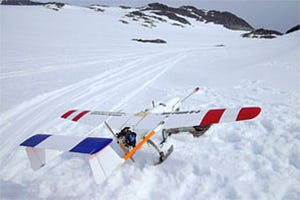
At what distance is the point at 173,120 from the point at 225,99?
6626mm

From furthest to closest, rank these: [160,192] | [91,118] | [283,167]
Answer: [91,118]
[283,167]
[160,192]

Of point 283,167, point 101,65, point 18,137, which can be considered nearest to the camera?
point 283,167

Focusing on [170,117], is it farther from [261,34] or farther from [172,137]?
[261,34]

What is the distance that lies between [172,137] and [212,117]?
279 cm

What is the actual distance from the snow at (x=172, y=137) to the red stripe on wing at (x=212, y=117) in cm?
136

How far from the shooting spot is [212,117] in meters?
6.91

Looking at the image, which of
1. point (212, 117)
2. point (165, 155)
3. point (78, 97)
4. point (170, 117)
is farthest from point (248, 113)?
point (78, 97)

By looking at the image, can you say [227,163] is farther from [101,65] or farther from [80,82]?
[101,65]

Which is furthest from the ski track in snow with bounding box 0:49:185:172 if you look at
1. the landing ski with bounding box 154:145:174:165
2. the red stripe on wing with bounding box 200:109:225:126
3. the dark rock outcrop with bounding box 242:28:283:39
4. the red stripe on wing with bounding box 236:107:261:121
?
the dark rock outcrop with bounding box 242:28:283:39

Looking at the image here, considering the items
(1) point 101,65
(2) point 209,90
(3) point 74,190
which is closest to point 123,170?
(3) point 74,190

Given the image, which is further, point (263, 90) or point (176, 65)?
point (176, 65)

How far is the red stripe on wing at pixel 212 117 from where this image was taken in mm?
6766

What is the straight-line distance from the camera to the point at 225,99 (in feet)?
43.7

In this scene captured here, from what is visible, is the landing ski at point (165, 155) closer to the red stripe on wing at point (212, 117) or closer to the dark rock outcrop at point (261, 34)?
the red stripe on wing at point (212, 117)
